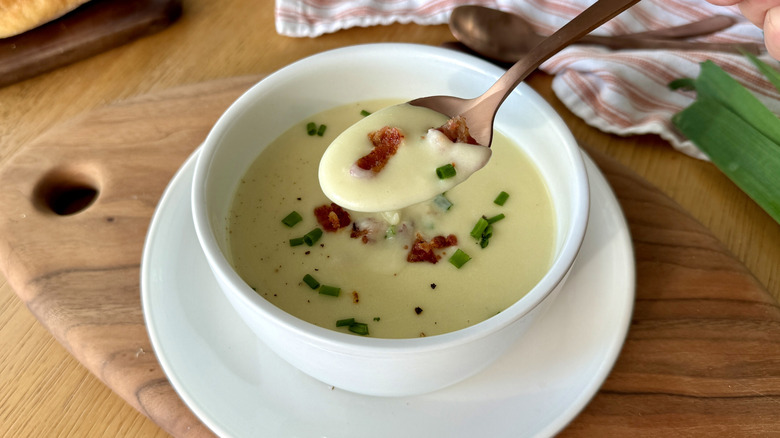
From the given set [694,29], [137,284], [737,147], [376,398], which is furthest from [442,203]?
[694,29]

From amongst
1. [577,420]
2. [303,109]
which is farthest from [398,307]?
[303,109]

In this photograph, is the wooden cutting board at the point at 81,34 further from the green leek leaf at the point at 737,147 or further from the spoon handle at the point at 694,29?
the green leek leaf at the point at 737,147

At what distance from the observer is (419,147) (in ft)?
4.86

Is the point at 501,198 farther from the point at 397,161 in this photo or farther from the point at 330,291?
the point at 330,291

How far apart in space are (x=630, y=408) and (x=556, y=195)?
1.63ft

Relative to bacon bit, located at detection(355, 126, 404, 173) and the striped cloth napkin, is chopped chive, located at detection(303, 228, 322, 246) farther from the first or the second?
the striped cloth napkin

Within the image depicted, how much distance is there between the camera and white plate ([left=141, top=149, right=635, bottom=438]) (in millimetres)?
1328

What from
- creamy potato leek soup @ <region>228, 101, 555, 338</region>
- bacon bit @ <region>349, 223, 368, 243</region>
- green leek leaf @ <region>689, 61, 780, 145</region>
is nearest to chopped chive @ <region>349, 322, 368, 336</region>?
creamy potato leek soup @ <region>228, 101, 555, 338</region>

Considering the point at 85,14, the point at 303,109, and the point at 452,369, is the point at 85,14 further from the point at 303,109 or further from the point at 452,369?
the point at 452,369

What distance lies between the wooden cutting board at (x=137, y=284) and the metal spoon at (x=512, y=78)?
0.51 metres

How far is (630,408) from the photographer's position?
142 centimetres

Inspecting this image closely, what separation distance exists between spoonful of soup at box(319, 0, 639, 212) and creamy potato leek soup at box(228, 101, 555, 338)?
3cm

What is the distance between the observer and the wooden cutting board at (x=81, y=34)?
2.28 meters

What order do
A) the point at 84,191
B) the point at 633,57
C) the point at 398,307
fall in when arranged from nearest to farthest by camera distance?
the point at 398,307
the point at 84,191
the point at 633,57
